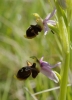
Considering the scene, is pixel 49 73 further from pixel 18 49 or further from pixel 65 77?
pixel 18 49

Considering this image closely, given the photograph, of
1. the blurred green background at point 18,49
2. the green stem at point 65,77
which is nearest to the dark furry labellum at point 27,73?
the green stem at point 65,77

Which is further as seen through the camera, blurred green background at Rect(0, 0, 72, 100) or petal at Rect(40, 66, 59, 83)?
blurred green background at Rect(0, 0, 72, 100)

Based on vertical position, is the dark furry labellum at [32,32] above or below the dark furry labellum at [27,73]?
above

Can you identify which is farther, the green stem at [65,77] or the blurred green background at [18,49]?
the blurred green background at [18,49]

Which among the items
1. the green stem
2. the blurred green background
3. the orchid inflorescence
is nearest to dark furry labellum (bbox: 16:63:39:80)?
the orchid inflorescence

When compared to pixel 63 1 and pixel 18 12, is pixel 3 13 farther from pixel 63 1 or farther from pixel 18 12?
pixel 63 1

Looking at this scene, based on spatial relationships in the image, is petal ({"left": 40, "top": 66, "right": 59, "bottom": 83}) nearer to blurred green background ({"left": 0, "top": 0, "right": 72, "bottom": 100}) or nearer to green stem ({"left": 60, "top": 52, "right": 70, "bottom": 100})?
green stem ({"left": 60, "top": 52, "right": 70, "bottom": 100})

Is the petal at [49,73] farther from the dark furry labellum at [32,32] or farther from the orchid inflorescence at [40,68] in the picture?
the dark furry labellum at [32,32]

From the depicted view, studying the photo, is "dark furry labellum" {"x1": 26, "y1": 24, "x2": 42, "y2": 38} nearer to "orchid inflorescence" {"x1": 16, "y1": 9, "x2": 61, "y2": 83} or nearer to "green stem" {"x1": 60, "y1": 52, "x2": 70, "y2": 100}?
"orchid inflorescence" {"x1": 16, "y1": 9, "x2": 61, "y2": 83}

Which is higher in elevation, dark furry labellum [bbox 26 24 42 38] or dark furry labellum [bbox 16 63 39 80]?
dark furry labellum [bbox 26 24 42 38]

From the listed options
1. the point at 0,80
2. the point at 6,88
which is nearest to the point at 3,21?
the point at 0,80
